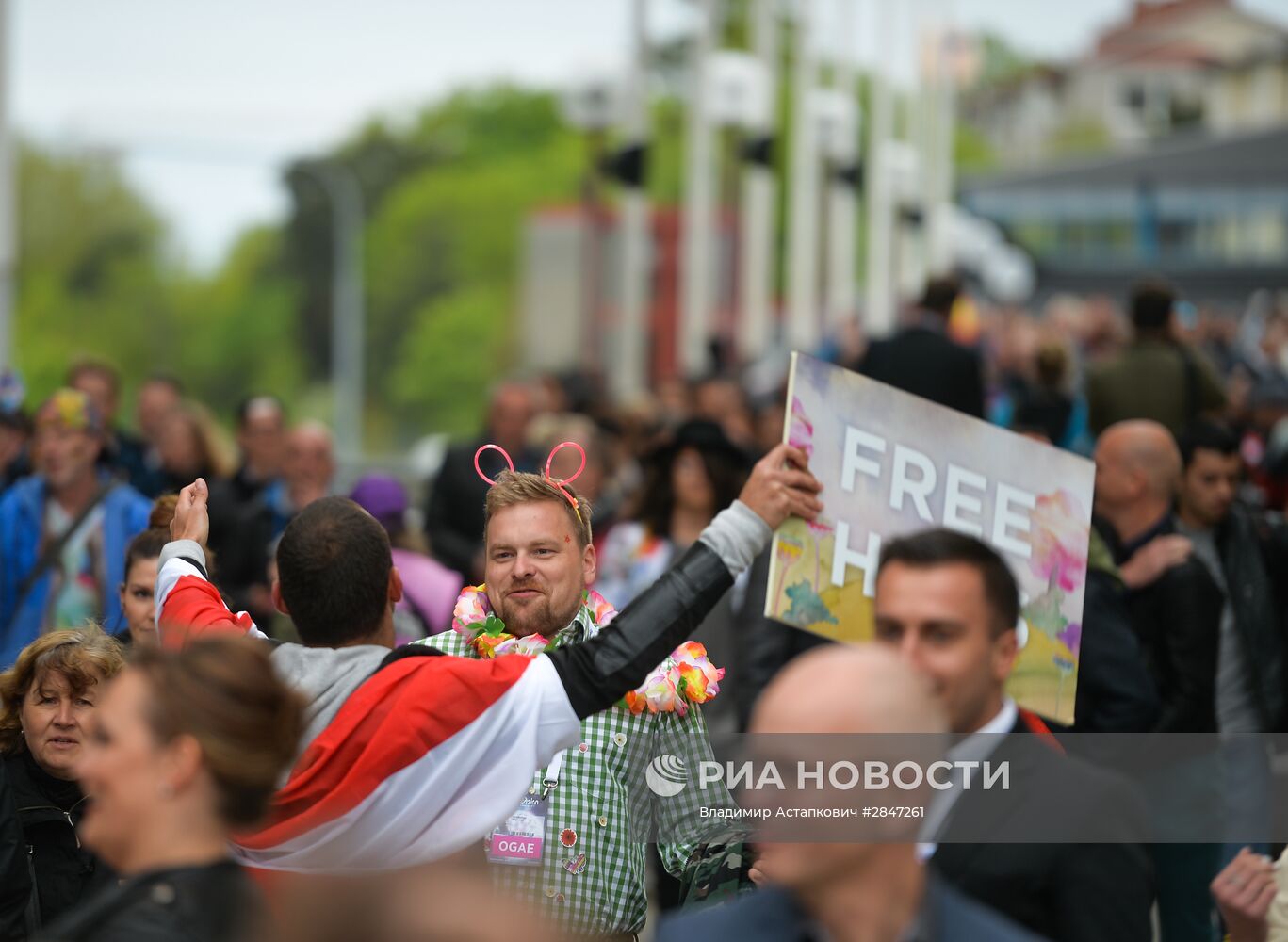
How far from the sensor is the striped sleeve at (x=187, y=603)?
427cm

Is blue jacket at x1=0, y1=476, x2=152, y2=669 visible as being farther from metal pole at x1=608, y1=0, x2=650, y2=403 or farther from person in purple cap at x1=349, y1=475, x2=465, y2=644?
metal pole at x1=608, y1=0, x2=650, y2=403

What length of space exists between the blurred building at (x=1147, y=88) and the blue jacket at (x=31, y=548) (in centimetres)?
8285

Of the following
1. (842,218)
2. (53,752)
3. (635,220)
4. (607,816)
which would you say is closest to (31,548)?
(53,752)

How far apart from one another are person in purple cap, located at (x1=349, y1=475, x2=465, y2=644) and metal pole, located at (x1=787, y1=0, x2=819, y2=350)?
69.6ft

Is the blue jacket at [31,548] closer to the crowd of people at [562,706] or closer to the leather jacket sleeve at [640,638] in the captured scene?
the crowd of people at [562,706]

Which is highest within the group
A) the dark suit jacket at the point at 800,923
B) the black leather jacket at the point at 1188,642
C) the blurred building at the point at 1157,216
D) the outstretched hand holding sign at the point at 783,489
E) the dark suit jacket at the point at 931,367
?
the blurred building at the point at 1157,216

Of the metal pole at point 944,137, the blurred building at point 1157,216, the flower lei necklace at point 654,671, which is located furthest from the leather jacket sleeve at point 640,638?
the blurred building at point 1157,216

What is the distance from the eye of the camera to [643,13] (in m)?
21.1

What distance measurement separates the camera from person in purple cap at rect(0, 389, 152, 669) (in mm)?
7426

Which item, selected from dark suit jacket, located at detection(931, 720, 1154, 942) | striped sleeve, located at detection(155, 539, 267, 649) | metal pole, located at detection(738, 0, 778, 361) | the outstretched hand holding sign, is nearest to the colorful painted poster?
the outstretched hand holding sign

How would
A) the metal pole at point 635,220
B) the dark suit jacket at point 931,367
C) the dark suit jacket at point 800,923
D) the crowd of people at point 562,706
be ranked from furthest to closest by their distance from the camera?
the metal pole at point 635,220
the dark suit jacket at point 931,367
the crowd of people at point 562,706
the dark suit jacket at point 800,923

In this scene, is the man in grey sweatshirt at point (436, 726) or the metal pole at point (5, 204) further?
the metal pole at point (5, 204)

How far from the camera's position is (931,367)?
904 cm

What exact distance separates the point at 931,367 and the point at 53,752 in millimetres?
5156
